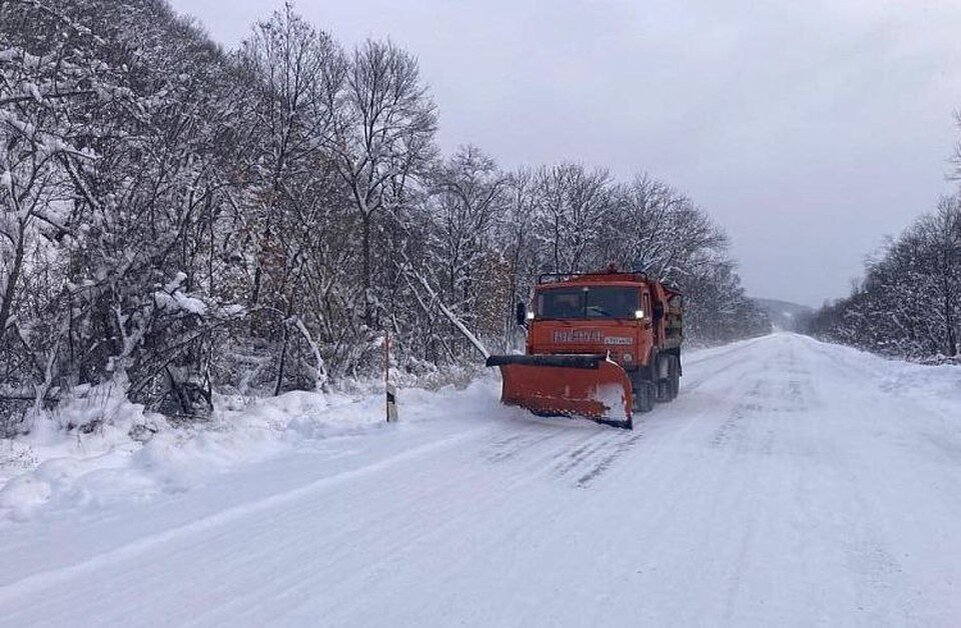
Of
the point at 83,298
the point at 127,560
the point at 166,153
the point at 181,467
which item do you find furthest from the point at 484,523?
the point at 166,153

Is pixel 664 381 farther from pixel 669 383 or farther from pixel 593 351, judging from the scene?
pixel 593 351

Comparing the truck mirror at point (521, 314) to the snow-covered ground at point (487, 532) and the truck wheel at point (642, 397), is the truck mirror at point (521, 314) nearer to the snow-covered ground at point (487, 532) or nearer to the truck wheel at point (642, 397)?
the truck wheel at point (642, 397)

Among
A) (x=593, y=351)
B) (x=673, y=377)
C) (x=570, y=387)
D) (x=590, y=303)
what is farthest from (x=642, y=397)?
(x=673, y=377)

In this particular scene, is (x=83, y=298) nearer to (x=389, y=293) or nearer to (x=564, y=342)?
(x=564, y=342)

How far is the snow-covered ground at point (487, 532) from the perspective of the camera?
396cm

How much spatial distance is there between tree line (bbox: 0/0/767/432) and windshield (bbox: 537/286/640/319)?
443 cm

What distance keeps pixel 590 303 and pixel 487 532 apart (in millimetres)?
8100

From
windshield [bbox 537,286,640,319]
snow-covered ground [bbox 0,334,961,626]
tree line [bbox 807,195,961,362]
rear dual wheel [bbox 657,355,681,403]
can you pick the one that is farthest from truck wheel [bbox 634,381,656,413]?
tree line [bbox 807,195,961,362]

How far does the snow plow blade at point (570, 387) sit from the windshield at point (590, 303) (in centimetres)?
168

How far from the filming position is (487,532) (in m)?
5.27

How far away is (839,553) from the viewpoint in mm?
4891

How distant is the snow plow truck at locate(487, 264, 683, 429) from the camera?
11008 mm

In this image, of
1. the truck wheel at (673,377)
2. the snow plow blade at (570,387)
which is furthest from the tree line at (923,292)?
the snow plow blade at (570,387)

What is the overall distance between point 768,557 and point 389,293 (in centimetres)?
1655
